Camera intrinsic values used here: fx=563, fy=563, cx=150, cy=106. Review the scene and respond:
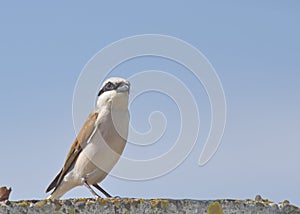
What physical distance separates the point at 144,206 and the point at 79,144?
3.85 m

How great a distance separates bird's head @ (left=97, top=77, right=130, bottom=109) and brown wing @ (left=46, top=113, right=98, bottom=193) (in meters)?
0.26

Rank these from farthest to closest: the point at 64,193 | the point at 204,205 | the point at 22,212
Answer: the point at 64,193 < the point at 204,205 < the point at 22,212

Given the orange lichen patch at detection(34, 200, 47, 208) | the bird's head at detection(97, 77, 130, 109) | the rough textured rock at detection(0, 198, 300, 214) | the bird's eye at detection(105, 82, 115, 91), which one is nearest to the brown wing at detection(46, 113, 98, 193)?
the bird's head at detection(97, 77, 130, 109)

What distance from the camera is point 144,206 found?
380cm

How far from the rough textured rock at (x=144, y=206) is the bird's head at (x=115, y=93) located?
3408mm

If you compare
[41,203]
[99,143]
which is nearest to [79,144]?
[99,143]

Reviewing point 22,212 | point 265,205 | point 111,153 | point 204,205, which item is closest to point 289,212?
point 265,205

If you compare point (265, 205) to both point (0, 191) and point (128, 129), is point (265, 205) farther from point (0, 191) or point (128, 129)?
point (128, 129)

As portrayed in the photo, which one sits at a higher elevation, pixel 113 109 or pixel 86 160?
pixel 113 109

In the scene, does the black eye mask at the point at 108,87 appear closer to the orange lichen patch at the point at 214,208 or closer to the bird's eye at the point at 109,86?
the bird's eye at the point at 109,86

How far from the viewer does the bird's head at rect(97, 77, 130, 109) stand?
285 inches

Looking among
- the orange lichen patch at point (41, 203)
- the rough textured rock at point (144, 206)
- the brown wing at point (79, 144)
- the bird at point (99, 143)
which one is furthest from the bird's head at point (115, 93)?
the orange lichen patch at point (41, 203)

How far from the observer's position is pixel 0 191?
4.04 m

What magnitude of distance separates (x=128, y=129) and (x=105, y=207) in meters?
3.41
